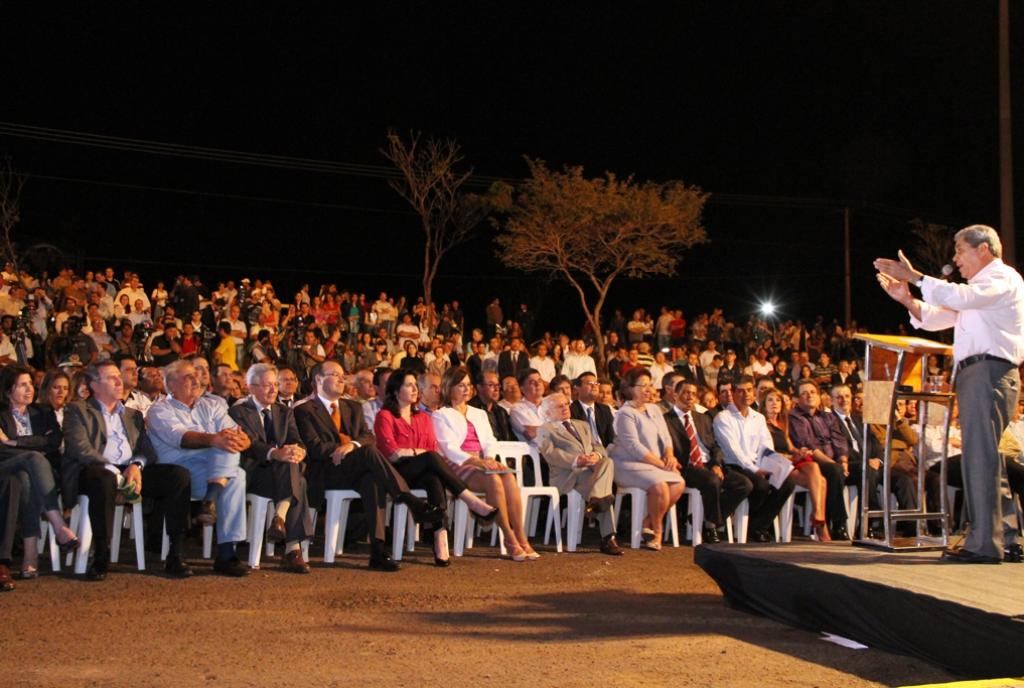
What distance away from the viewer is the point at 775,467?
28.3ft

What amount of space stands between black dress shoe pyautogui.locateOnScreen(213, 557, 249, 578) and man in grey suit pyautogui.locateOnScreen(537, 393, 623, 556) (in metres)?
2.44

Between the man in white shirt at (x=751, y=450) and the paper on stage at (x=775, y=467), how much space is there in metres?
0.03

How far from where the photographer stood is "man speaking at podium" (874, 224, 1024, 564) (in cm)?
469

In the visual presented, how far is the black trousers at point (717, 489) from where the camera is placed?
325 inches

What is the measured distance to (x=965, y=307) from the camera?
4684 millimetres

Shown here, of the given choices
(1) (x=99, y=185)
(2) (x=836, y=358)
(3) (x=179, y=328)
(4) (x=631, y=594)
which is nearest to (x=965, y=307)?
(4) (x=631, y=594)

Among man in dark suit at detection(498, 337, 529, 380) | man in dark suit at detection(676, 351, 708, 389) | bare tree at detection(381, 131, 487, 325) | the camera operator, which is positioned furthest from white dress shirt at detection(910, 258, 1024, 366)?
bare tree at detection(381, 131, 487, 325)

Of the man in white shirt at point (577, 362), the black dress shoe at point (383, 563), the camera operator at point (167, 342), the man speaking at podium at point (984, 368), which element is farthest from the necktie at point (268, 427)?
the man in white shirt at point (577, 362)

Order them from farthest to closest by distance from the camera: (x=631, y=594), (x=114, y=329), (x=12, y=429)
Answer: (x=114, y=329), (x=12, y=429), (x=631, y=594)

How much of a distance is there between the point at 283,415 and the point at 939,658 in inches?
172

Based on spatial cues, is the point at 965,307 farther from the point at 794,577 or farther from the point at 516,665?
the point at 516,665

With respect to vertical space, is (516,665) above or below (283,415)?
below

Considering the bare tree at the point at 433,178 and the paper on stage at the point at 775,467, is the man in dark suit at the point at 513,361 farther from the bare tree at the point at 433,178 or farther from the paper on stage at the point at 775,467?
the bare tree at the point at 433,178

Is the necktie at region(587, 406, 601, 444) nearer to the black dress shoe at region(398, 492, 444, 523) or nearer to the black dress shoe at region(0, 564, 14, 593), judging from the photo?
the black dress shoe at region(398, 492, 444, 523)
